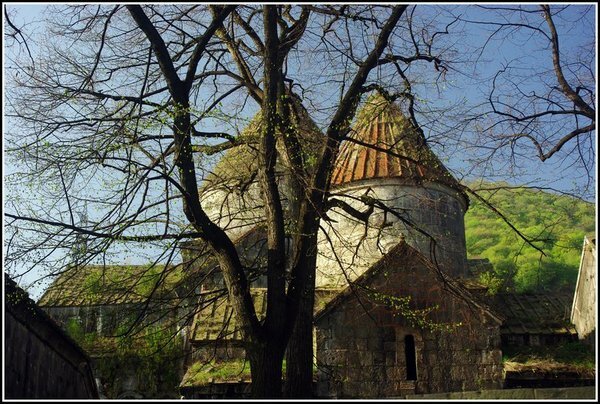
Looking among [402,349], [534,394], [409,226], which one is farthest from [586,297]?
[534,394]

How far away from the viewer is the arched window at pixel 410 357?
39.9ft

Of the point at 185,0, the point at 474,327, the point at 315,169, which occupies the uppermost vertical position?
the point at 185,0

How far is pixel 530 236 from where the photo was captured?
28.3 ft

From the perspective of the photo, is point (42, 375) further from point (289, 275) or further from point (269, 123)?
point (269, 123)

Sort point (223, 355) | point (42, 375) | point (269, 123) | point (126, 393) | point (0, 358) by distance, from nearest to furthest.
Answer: point (0, 358) → point (42, 375) → point (269, 123) → point (223, 355) → point (126, 393)

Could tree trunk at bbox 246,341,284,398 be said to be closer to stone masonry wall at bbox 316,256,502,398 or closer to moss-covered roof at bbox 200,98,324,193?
moss-covered roof at bbox 200,98,324,193

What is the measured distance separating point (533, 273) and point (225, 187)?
18.6 meters

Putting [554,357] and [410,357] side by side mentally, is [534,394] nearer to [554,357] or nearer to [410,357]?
[410,357]

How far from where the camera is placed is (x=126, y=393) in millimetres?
15758

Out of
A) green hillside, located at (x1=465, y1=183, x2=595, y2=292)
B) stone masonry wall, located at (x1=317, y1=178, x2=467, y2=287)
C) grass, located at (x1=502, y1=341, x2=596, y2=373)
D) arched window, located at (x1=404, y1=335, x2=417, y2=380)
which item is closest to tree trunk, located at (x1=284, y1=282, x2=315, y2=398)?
green hillside, located at (x1=465, y1=183, x2=595, y2=292)

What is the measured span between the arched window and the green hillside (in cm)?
193

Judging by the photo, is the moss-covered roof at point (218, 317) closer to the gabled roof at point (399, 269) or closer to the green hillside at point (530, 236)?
the gabled roof at point (399, 269)

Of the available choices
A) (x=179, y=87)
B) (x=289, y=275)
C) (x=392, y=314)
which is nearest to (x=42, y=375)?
(x=289, y=275)

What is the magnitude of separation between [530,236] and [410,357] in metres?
4.38
